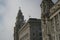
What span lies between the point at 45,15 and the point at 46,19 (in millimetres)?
1382

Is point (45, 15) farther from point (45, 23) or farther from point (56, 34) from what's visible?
point (56, 34)

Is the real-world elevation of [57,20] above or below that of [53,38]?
above

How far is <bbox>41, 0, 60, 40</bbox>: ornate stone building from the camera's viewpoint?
262 feet

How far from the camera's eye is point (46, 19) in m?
88.2

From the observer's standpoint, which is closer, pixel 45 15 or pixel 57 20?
pixel 57 20

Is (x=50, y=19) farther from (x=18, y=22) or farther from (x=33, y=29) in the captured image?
(x=18, y=22)

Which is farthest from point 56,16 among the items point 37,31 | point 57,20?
point 37,31

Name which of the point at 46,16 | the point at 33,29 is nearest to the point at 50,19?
the point at 46,16

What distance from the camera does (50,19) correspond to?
283ft

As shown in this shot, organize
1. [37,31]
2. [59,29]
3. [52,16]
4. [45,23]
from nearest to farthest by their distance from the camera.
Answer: [59,29] < [52,16] < [45,23] < [37,31]

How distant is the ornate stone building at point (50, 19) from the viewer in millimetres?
79969

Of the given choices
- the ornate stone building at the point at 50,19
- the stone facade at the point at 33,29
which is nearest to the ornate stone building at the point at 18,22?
the stone facade at the point at 33,29

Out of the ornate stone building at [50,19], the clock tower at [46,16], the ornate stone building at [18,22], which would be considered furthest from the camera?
the ornate stone building at [18,22]

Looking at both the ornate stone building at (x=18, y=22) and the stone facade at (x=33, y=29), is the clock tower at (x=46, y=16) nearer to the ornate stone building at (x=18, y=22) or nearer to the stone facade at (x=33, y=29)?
the stone facade at (x=33, y=29)
